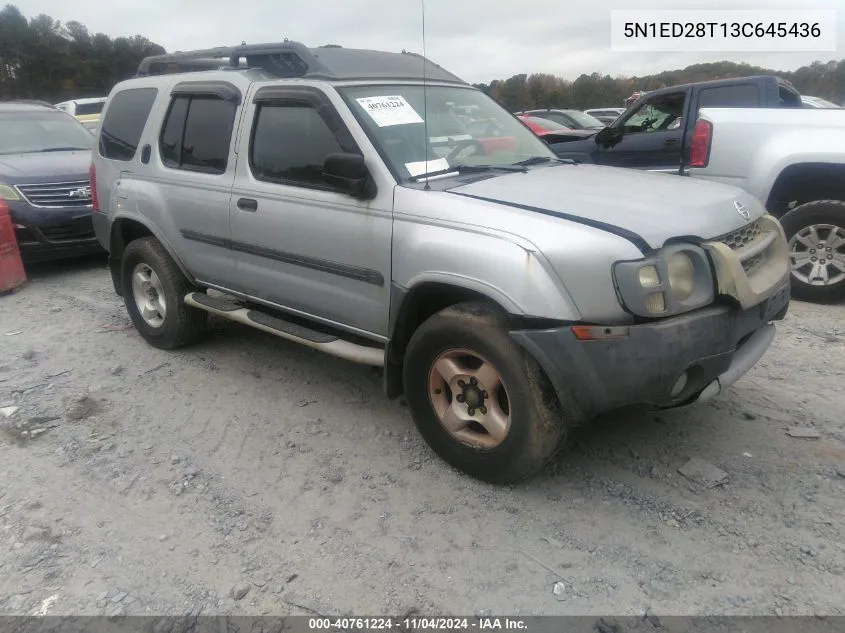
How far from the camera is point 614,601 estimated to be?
7.97 feet

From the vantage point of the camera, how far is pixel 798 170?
5.46m

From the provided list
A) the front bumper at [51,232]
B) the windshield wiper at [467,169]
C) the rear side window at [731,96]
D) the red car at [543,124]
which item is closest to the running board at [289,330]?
the windshield wiper at [467,169]

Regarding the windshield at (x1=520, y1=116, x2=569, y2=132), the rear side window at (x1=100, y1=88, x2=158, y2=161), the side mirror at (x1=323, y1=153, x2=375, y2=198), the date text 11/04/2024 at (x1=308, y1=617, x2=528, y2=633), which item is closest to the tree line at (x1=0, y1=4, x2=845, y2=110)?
the windshield at (x1=520, y1=116, x2=569, y2=132)

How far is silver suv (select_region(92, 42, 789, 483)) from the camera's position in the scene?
2650 mm

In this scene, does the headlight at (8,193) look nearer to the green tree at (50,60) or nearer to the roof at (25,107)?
the roof at (25,107)

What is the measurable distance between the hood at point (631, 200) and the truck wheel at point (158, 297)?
2532mm

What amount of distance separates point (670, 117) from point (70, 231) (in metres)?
6.58

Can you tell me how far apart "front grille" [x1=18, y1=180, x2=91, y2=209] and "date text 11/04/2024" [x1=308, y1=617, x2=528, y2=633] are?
6380 mm

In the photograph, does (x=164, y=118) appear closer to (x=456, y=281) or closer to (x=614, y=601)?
(x=456, y=281)

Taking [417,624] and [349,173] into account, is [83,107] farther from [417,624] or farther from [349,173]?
[417,624]

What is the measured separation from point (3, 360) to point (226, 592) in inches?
137

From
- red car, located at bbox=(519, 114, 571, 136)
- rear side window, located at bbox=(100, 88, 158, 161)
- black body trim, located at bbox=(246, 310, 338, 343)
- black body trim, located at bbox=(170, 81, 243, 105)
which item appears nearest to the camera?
black body trim, located at bbox=(246, 310, 338, 343)

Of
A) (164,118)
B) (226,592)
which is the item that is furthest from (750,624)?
(164,118)

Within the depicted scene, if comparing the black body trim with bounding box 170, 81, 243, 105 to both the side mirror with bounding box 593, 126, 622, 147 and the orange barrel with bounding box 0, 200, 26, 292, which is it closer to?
the orange barrel with bounding box 0, 200, 26, 292
